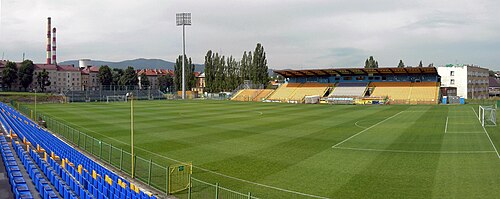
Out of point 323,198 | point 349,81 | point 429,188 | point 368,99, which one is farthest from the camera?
point 349,81

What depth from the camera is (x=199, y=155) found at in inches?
885

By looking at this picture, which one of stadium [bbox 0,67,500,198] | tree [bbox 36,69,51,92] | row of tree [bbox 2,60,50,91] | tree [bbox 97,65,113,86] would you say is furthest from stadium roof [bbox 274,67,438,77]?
row of tree [bbox 2,60,50,91]

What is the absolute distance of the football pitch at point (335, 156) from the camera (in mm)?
15562

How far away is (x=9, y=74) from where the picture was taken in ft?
370

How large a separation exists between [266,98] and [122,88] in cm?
5728

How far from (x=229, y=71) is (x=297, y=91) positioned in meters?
40.9

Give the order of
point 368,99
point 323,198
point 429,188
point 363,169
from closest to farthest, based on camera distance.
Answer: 1. point 323,198
2. point 429,188
3. point 363,169
4. point 368,99

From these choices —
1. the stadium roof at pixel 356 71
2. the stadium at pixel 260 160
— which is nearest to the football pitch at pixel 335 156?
the stadium at pixel 260 160

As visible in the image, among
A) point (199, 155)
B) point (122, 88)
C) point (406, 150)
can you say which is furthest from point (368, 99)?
point (122, 88)

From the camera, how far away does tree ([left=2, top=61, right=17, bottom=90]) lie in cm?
11225

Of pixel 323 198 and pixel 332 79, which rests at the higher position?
pixel 332 79

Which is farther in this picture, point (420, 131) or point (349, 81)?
point (349, 81)

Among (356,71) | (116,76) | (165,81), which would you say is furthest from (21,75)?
(356,71)

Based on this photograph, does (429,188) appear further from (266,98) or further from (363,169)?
(266,98)
